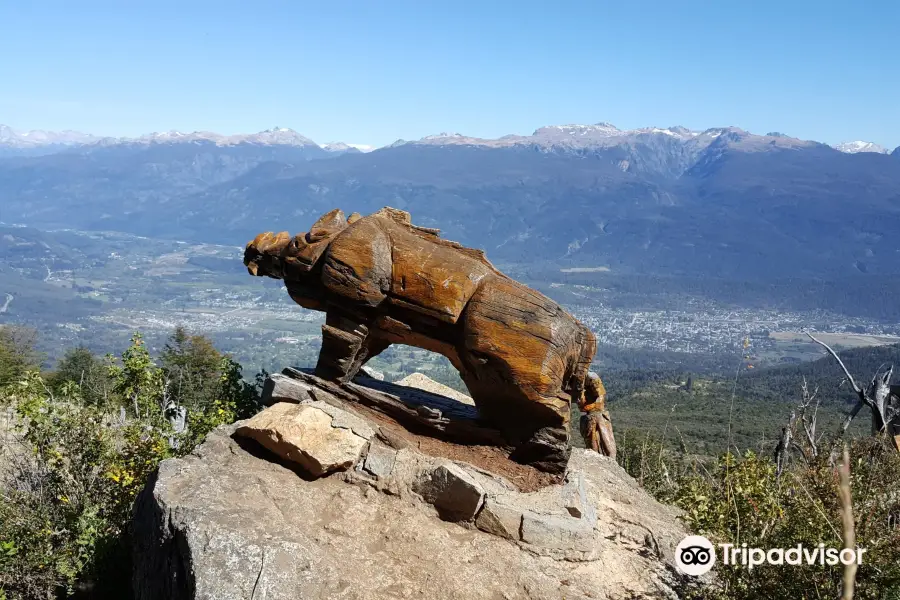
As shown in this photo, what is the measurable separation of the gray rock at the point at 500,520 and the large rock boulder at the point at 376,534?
18mm

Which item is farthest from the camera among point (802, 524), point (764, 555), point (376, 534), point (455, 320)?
point (455, 320)

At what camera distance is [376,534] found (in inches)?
339

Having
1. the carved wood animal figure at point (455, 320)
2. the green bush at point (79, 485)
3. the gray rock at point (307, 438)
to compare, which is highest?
the carved wood animal figure at point (455, 320)

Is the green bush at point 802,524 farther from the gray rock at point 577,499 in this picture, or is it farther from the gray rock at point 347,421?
the gray rock at point 347,421

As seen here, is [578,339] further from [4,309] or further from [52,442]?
[4,309]

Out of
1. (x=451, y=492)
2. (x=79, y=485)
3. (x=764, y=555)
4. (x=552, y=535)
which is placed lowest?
(x=79, y=485)

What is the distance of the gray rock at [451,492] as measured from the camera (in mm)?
9094

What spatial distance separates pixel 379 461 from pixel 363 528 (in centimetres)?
114

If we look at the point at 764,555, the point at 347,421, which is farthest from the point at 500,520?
the point at 764,555

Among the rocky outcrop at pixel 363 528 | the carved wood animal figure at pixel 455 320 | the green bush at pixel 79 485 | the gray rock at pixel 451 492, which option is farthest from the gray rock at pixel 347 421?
the green bush at pixel 79 485

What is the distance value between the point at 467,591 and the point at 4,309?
563ft

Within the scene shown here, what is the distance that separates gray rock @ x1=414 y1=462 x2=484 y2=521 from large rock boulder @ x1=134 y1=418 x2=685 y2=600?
0.02m

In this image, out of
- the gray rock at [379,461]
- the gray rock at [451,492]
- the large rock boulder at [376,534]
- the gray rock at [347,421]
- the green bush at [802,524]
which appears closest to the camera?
the green bush at [802,524]

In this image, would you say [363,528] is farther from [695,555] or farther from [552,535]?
[695,555]
